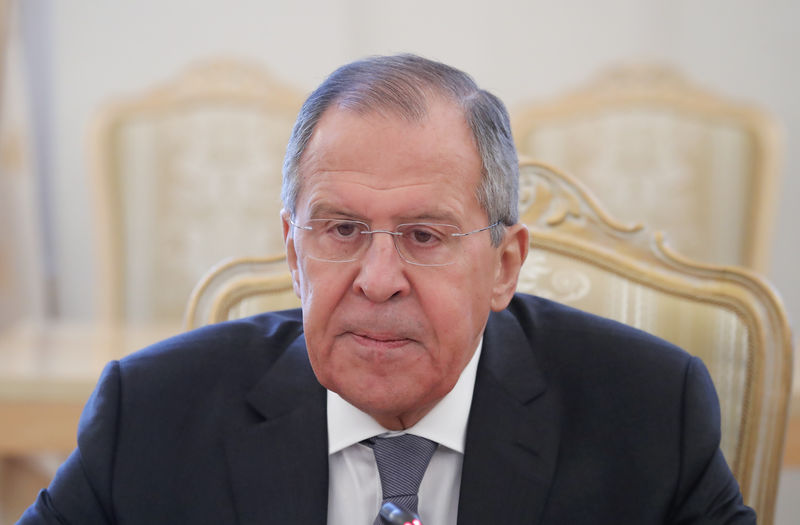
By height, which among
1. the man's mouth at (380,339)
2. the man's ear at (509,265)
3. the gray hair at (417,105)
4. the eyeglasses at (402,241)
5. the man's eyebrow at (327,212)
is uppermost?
the gray hair at (417,105)

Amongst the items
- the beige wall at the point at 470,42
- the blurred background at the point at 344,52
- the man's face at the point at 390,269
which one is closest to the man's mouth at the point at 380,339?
the man's face at the point at 390,269

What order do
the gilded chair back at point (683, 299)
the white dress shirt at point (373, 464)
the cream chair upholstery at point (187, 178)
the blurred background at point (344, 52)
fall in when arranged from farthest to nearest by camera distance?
the blurred background at point (344, 52) → the cream chair upholstery at point (187, 178) → the gilded chair back at point (683, 299) → the white dress shirt at point (373, 464)

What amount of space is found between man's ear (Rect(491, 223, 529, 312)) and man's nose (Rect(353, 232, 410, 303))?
208mm

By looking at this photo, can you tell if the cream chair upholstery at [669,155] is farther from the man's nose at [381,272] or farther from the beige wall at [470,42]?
the man's nose at [381,272]

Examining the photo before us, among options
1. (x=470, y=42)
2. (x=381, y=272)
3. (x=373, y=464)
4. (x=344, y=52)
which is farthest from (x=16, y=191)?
(x=381, y=272)

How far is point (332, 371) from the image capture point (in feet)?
4.03

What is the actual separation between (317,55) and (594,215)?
269 cm

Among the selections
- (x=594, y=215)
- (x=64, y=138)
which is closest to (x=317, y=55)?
(x=64, y=138)

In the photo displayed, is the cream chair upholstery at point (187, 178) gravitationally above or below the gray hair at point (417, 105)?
below

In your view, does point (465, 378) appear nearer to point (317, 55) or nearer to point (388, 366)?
point (388, 366)

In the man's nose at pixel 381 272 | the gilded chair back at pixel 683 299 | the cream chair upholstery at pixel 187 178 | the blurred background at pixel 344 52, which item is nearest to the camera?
the man's nose at pixel 381 272

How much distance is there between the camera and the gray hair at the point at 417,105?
120cm

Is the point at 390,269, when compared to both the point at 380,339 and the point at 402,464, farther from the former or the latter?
the point at 402,464

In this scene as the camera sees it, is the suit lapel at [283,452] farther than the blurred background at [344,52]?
No
